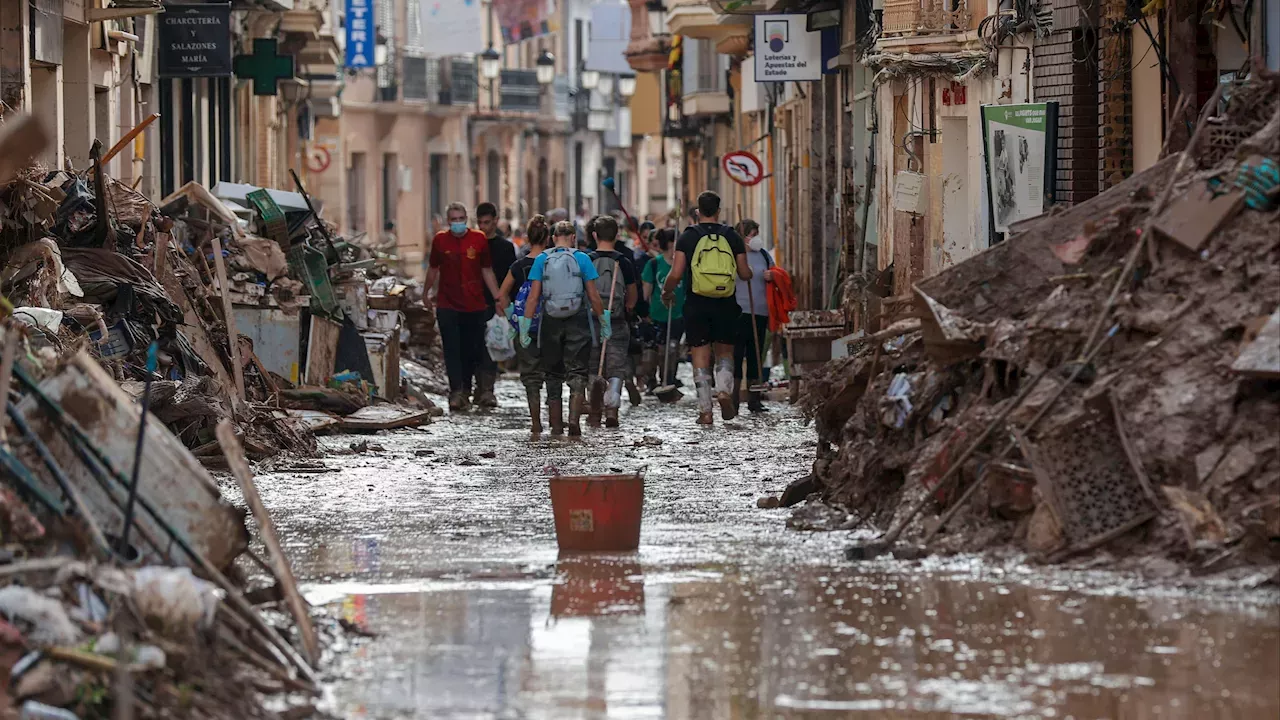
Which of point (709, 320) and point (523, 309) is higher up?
point (523, 309)

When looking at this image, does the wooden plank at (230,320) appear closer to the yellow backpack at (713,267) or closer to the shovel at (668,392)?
the yellow backpack at (713,267)

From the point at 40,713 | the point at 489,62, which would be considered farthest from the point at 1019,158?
the point at 489,62

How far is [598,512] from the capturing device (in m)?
9.84

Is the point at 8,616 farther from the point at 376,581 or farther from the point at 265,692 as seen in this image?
the point at 376,581

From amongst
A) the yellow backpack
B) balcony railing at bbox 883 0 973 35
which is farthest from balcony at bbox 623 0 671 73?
the yellow backpack

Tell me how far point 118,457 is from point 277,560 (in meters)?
0.63

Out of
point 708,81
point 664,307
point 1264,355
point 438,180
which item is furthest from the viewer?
point 438,180

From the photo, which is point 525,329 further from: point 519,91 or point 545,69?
point 519,91

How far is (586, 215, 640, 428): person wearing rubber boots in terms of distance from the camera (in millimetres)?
16969

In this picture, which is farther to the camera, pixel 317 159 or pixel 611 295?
pixel 317 159

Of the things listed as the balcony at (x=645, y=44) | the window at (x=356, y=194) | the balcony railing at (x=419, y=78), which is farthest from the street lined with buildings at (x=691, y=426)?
the balcony railing at (x=419, y=78)

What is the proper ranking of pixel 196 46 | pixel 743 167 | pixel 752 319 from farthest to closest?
pixel 743 167 → pixel 196 46 → pixel 752 319

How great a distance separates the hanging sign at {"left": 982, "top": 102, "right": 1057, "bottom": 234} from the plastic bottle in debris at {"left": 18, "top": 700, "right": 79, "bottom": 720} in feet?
35.1

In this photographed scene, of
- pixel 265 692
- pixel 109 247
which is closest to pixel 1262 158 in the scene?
pixel 265 692
